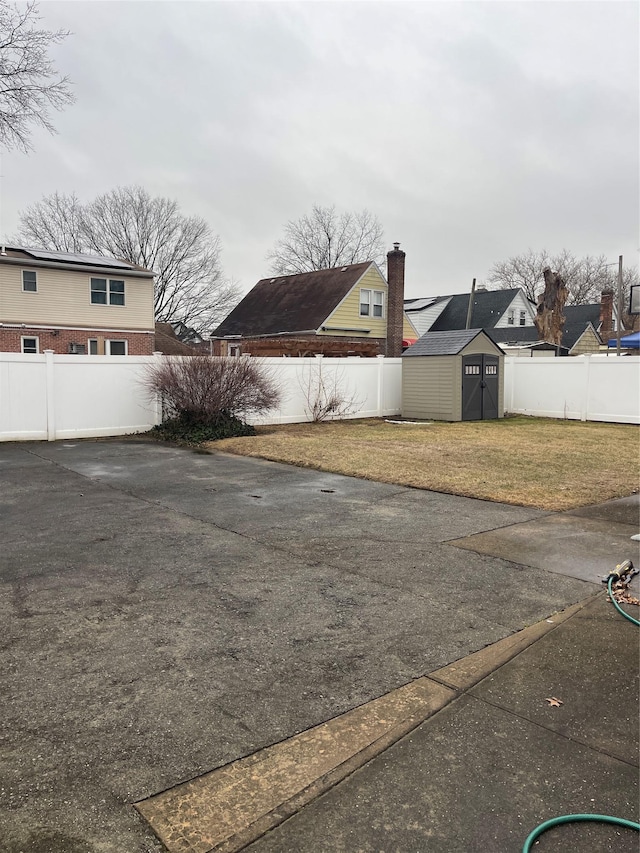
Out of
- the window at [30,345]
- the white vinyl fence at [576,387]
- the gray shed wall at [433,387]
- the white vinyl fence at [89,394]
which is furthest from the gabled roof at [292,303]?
the white vinyl fence at [89,394]

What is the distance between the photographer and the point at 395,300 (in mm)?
29453

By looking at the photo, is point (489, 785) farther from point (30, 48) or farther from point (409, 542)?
point (30, 48)

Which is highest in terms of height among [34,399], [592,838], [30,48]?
[30,48]

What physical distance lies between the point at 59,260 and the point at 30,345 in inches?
144

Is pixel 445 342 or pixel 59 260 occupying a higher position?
pixel 59 260

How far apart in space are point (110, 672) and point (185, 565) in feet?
5.83

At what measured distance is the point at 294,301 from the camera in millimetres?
31328

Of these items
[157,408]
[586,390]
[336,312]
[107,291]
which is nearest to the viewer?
[157,408]

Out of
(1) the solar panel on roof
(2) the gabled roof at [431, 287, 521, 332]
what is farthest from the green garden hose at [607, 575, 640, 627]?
(2) the gabled roof at [431, 287, 521, 332]

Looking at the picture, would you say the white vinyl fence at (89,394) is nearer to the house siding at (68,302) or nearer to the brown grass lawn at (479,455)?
the brown grass lawn at (479,455)

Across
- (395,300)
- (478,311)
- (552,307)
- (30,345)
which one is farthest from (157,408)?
(478,311)

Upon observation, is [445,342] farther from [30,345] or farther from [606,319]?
[606,319]

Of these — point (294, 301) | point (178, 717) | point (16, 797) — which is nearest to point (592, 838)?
point (178, 717)

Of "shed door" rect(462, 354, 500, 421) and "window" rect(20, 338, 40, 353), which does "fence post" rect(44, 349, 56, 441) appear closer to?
"shed door" rect(462, 354, 500, 421)
